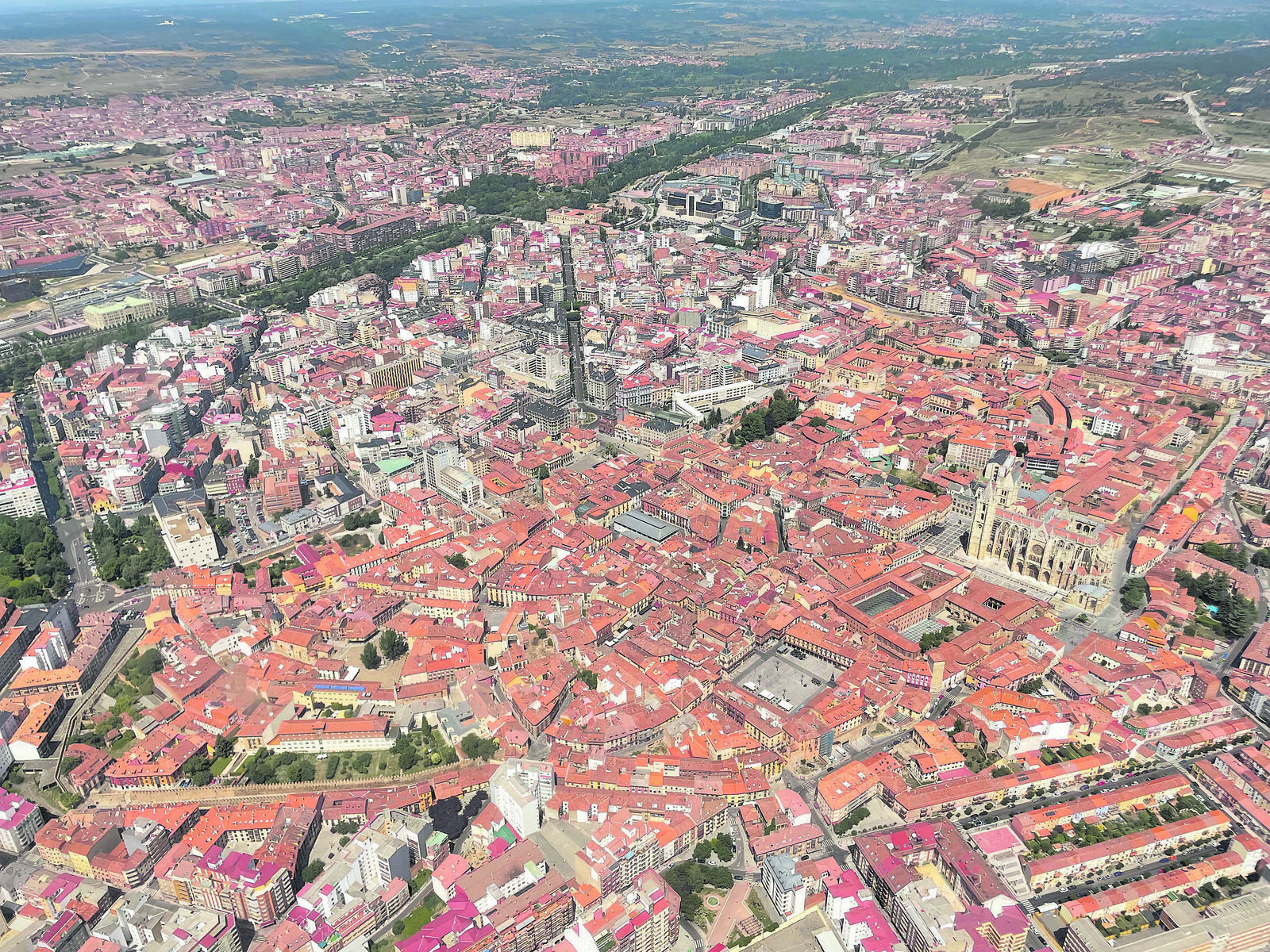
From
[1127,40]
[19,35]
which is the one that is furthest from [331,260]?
[19,35]

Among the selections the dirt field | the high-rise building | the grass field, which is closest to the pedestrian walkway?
the high-rise building

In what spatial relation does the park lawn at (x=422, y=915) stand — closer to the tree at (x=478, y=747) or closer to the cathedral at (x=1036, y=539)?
the tree at (x=478, y=747)

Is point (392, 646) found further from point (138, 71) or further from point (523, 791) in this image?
point (138, 71)

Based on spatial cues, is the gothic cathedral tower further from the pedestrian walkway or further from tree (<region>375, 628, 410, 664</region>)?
tree (<region>375, 628, 410, 664</region>)

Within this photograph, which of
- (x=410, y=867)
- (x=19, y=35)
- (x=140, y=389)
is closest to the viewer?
(x=410, y=867)

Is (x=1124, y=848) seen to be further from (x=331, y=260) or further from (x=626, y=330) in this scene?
(x=331, y=260)

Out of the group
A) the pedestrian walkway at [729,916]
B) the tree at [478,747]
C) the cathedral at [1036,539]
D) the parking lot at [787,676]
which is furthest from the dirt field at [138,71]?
the pedestrian walkway at [729,916]
